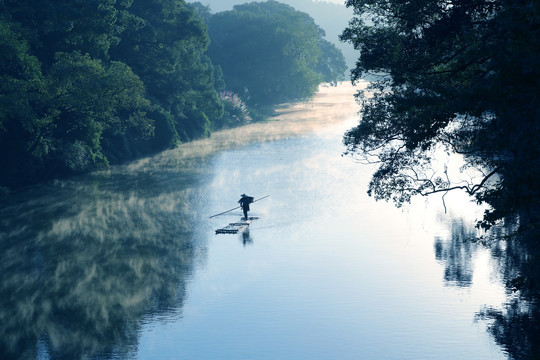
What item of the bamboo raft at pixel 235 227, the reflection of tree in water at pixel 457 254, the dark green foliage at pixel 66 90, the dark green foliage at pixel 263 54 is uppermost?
the dark green foliage at pixel 263 54

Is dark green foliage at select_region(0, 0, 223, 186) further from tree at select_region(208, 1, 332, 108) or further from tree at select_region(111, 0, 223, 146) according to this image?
tree at select_region(208, 1, 332, 108)

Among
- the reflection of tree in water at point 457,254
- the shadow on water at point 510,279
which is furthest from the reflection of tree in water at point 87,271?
the shadow on water at point 510,279

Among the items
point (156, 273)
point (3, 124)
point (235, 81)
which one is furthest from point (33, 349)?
point (235, 81)

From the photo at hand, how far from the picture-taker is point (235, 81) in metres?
115

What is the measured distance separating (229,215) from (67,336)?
19.8 metres

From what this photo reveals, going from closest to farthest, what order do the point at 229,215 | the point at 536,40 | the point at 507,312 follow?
the point at 536,40
the point at 507,312
the point at 229,215

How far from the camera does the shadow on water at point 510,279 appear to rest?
1933cm

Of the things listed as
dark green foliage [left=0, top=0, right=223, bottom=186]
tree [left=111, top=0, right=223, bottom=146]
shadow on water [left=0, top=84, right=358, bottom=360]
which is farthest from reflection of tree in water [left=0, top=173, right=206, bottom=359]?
tree [left=111, top=0, right=223, bottom=146]

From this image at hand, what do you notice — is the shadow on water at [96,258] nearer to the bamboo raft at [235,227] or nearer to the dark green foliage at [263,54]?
the bamboo raft at [235,227]

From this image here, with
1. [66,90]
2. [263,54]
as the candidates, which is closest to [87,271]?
[66,90]

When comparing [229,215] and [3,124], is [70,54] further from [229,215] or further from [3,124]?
[229,215]

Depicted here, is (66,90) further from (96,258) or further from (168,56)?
(96,258)

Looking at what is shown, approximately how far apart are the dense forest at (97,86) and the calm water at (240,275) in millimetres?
4530

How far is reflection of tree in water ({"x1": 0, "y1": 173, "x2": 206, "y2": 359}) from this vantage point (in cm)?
2391
